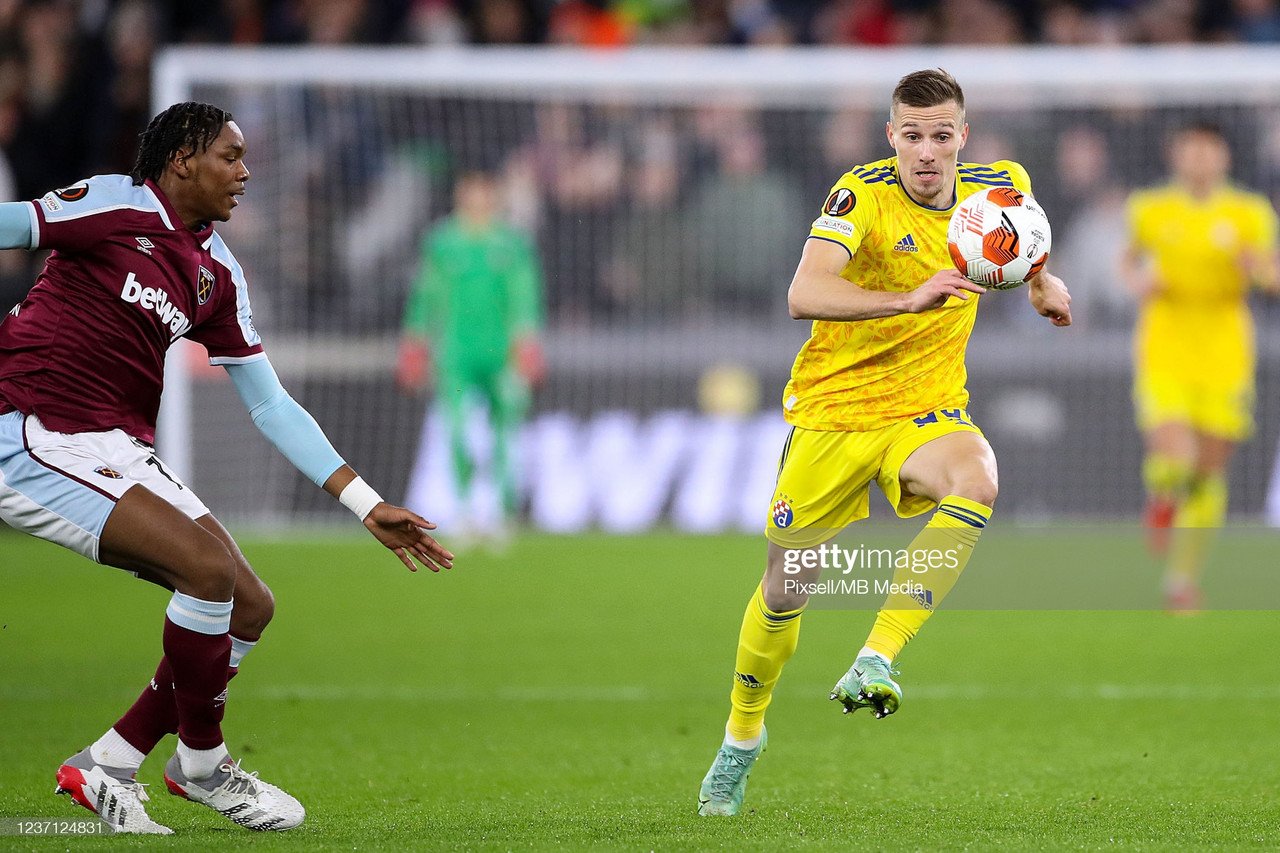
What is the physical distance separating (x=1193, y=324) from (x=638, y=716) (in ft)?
16.9

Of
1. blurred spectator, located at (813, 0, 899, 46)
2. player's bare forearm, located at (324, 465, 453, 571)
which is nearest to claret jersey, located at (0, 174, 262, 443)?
player's bare forearm, located at (324, 465, 453, 571)

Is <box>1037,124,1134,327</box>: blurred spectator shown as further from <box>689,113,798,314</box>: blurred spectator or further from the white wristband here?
the white wristband

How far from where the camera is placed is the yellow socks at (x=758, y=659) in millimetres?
5805

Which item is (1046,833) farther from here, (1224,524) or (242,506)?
(242,506)

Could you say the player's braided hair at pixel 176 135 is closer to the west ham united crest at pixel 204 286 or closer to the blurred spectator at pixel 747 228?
the west ham united crest at pixel 204 286

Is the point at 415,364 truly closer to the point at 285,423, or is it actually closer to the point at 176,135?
the point at 285,423

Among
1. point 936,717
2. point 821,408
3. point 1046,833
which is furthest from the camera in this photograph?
point 936,717

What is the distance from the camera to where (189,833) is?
5324 millimetres

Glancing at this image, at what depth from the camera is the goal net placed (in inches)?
579

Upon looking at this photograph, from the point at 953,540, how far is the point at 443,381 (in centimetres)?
965

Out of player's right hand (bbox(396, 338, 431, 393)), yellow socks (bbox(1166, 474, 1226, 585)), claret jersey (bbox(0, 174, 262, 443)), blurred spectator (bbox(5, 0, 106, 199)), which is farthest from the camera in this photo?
blurred spectator (bbox(5, 0, 106, 199))

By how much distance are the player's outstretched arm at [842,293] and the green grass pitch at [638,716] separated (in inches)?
58.2

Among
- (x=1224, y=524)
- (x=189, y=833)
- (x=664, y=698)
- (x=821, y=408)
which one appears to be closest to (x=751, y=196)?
(x=1224, y=524)

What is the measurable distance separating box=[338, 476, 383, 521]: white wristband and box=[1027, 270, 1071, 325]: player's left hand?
2051 mm
